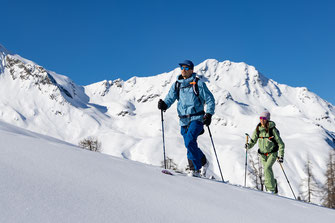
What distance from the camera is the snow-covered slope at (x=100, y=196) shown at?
6.57ft

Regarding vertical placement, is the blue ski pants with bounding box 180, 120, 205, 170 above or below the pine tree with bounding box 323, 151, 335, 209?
below

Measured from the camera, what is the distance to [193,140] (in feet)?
20.1

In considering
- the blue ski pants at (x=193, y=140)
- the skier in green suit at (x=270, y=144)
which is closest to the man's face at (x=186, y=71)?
the blue ski pants at (x=193, y=140)

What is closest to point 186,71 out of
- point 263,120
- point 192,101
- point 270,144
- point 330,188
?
point 192,101

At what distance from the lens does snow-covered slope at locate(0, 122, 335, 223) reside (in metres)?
2.00

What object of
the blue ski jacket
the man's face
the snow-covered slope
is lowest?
the snow-covered slope

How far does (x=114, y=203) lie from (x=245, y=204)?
1.92 metres

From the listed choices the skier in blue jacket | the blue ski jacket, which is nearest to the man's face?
the skier in blue jacket

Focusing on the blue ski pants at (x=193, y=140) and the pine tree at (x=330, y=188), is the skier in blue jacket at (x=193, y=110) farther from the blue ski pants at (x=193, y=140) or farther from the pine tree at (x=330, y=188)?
the pine tree at (x=330, y=188)

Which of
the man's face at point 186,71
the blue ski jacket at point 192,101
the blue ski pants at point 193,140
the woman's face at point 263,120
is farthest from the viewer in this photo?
the woman's face at point 263,120

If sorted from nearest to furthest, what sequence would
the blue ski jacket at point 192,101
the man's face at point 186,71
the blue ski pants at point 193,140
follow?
the blue ski pants at point 193,140
the blue ski jacket at point 192,101
the man's face at point 186,71

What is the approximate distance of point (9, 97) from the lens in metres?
180

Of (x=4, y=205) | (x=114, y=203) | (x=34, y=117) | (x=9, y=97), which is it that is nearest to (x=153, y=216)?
(x=114, y=203)

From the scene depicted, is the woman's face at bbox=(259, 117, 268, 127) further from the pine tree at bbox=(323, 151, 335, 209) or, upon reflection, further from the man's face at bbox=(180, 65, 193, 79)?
the pine tree at bbox=(323, 151, 335, 209)
